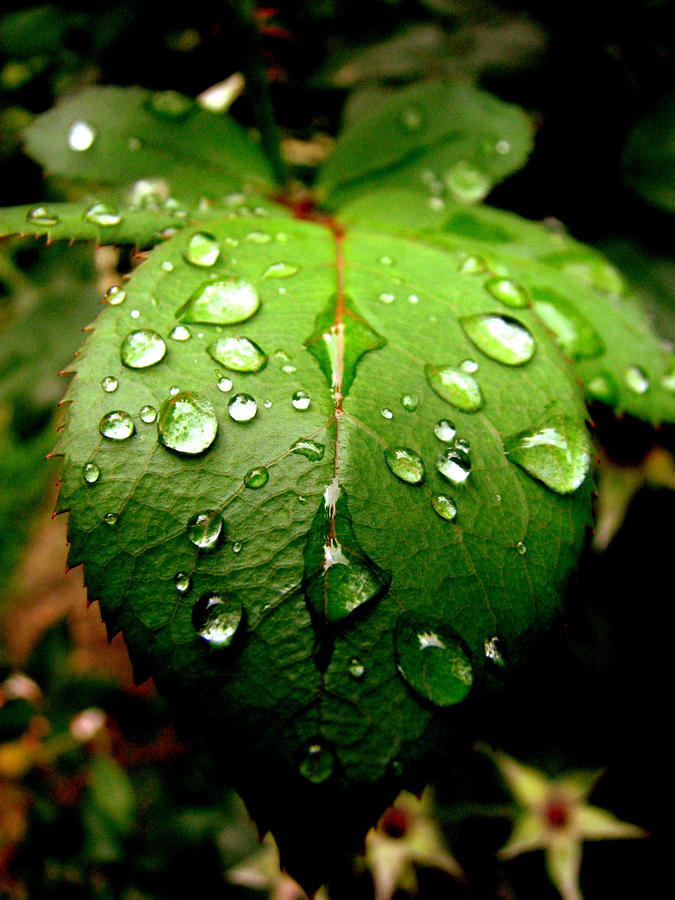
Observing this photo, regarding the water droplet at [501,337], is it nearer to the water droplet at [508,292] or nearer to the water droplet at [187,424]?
the water droplet at [508,292]

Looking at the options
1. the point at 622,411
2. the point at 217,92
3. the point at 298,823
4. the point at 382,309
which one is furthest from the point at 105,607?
the point at 217,92

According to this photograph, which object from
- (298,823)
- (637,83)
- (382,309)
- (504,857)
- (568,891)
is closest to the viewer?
(298,823)

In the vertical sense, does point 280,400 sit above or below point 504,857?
above

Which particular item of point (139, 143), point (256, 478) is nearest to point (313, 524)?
point (256, 478)

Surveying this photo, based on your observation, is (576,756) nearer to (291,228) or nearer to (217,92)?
(291,228)

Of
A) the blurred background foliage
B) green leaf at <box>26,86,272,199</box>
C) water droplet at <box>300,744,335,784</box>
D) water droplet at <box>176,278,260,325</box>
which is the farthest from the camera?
the blurred background foliage

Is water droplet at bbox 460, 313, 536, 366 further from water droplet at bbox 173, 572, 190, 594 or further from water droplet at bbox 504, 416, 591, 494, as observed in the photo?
water droplet at bbox 173, 572, 190, 594

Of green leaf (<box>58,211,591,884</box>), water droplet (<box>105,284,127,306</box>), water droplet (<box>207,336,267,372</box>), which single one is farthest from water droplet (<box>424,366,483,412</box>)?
water droplet (<box>105,284,127,306</box>)
